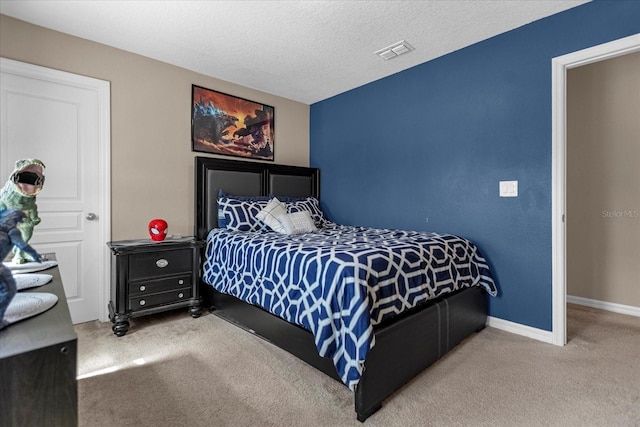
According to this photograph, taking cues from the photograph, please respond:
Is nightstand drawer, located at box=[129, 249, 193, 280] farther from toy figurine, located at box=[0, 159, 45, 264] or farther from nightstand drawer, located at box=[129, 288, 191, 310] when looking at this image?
toy figurine, located at box=[0, 159, 45, 264]

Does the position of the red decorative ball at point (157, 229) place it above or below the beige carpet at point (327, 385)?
above

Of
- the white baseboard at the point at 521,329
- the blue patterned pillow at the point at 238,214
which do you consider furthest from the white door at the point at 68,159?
the white baseboard at the point at 521,329

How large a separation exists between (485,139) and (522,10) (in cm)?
95

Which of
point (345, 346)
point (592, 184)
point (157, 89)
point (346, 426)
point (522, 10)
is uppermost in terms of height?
point (522, 10)

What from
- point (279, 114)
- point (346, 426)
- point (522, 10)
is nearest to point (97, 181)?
point (279, 114)

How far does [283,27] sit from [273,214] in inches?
64.0

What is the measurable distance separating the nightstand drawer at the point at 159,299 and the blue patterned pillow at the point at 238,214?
2.37ft

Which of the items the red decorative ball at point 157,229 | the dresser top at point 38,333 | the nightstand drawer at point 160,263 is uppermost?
the red decorative ball at point 157,229

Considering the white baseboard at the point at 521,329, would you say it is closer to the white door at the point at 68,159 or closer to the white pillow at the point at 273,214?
the white pillow at the point at 273,214

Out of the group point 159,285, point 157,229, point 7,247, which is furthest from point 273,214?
point 7,247

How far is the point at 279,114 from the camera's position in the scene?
4.08 m

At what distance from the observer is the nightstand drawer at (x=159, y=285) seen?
260cm

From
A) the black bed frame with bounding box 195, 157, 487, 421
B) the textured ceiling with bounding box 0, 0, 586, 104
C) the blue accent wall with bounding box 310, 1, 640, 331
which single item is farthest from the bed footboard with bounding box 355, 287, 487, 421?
the textured ceiling with bounding box 0, 0, 586, 104

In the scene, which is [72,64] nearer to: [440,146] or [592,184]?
[440,146]
